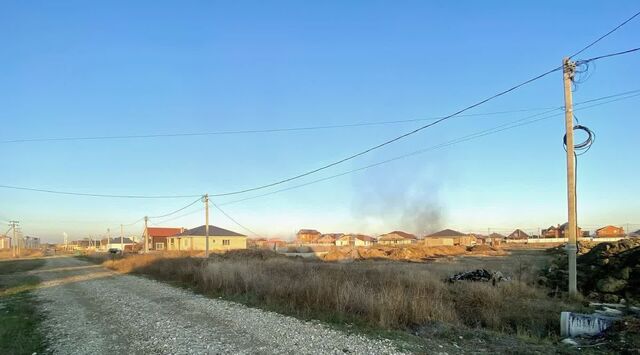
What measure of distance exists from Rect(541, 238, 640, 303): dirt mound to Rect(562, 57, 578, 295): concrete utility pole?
1.33 meters

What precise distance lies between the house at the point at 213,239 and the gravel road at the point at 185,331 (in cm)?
7146

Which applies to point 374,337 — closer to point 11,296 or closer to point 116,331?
point 116,331

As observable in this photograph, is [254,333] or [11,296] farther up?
[254,333]

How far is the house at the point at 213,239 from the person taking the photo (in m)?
88.0

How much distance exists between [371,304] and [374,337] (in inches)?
88.3

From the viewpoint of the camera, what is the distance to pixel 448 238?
5261 inches

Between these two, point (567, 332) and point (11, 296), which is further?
point (11, 296)

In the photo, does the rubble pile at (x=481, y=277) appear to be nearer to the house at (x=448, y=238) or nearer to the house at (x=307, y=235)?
the house at (x=448, y=238)

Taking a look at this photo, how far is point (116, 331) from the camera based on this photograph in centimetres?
1142

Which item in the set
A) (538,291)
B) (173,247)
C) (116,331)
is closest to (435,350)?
(116,331)

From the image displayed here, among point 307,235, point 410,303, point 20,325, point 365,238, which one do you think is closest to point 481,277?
point 410,303

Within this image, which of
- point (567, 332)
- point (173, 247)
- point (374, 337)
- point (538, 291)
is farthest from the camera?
Answer: point (173, 247)

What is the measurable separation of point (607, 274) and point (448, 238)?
119m

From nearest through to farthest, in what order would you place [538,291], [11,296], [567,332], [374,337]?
[374,337], [567,332], [538,291], [11,296]
